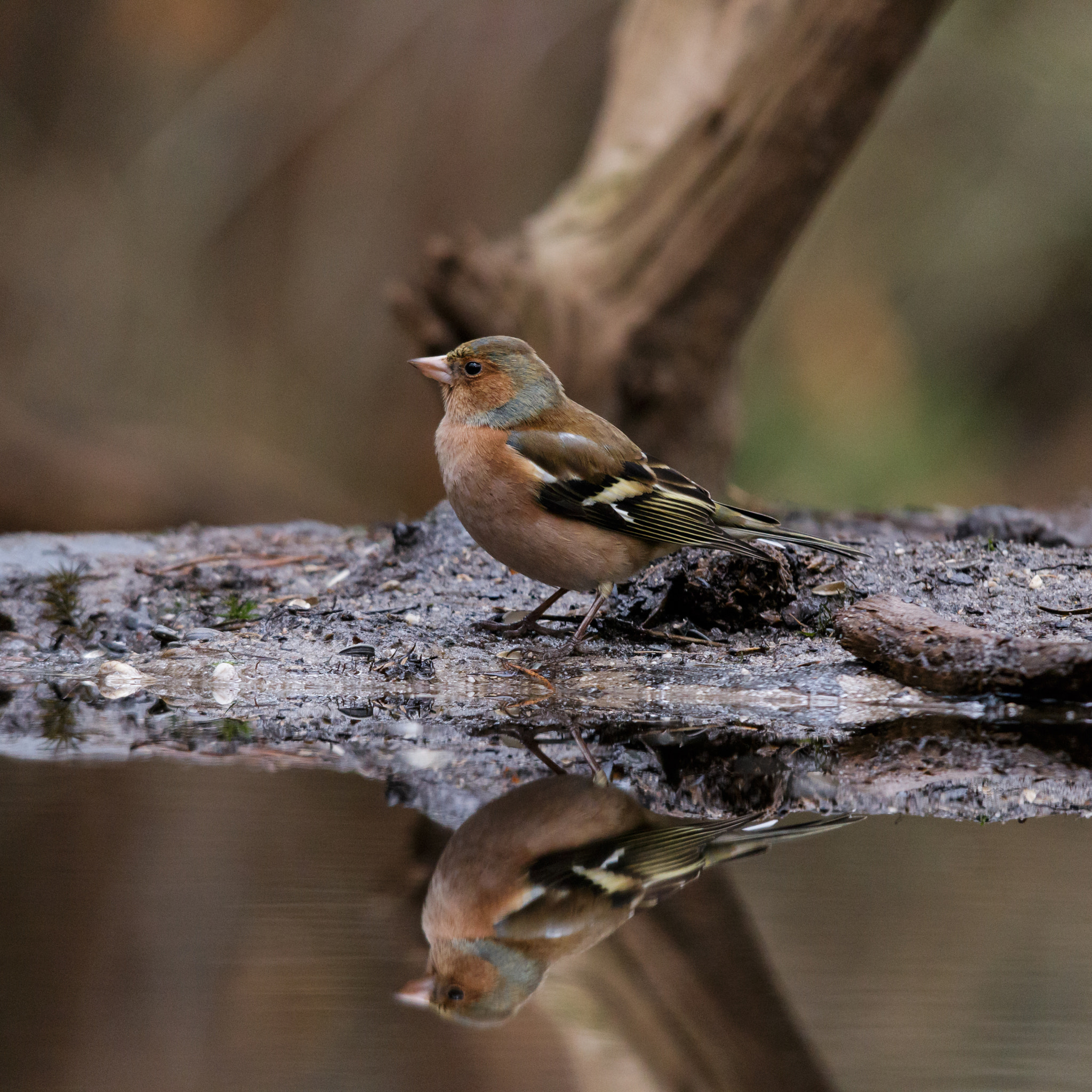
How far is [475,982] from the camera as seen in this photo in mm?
1946

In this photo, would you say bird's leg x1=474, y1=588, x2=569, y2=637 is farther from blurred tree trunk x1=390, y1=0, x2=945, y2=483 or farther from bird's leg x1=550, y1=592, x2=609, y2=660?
blurred tree trunk x1=390, y1=0, x2=945, y2=483

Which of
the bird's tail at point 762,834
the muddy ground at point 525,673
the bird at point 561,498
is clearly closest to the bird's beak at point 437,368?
the bird at point 561,498

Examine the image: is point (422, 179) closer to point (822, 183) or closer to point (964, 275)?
point (964, 275)

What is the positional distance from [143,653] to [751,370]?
40.0ft

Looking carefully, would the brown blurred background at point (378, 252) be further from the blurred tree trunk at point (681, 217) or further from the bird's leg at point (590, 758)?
the bird's leg at point (590, 758)

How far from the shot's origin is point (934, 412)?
15.4 metres

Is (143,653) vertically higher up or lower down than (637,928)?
lower down

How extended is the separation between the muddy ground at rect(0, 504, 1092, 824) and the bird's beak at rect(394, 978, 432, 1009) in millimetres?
835

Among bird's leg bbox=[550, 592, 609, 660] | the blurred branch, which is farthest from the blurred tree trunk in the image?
the blurred branch

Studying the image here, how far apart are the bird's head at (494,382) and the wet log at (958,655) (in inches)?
57.4

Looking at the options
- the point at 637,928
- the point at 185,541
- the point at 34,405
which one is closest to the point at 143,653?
the point at 185,541

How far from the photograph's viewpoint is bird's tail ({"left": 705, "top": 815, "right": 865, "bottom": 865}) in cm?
247

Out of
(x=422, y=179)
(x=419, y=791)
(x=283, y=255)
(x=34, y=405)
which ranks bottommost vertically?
(x=34, y=405)

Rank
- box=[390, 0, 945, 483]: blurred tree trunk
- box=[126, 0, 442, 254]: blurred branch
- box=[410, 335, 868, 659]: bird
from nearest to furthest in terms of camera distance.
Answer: box=[410, 335, 868, 659]: bird → box=[390, 0, 945, 483]: blurred tree trunk → box=[126, 0, 442, 254]: blurred branch
